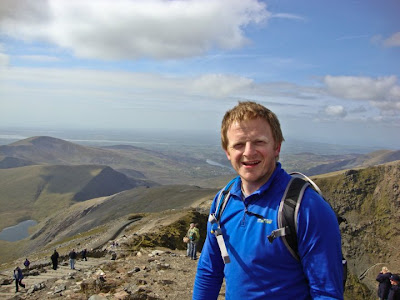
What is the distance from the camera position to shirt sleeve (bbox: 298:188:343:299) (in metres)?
2.94

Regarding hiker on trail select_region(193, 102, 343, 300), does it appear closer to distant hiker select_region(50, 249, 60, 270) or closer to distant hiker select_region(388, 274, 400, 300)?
distant hiker select_region(388, 274, 400, 300)

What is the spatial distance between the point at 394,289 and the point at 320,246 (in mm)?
12331

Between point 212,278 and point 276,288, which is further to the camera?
point 212,278

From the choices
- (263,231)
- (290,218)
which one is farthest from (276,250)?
(290,218)

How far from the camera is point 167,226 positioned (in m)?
34.1

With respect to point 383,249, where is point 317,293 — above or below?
above

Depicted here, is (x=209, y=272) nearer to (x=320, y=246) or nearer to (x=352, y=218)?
(x=320, y=246)

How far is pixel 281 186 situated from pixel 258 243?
0.64m

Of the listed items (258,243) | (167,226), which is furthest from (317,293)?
(167,226)

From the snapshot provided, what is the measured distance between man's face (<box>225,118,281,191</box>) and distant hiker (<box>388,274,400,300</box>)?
1227cm

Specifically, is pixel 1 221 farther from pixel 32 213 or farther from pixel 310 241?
pixel 310 241

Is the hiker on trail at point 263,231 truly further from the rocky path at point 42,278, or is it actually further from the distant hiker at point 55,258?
the distant hiker at point 55,258

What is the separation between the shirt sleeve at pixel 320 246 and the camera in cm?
294

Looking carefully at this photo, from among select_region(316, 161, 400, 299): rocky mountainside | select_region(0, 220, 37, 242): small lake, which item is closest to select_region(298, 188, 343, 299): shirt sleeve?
select_region(316, 161, 400, 299): rocky mountainside
